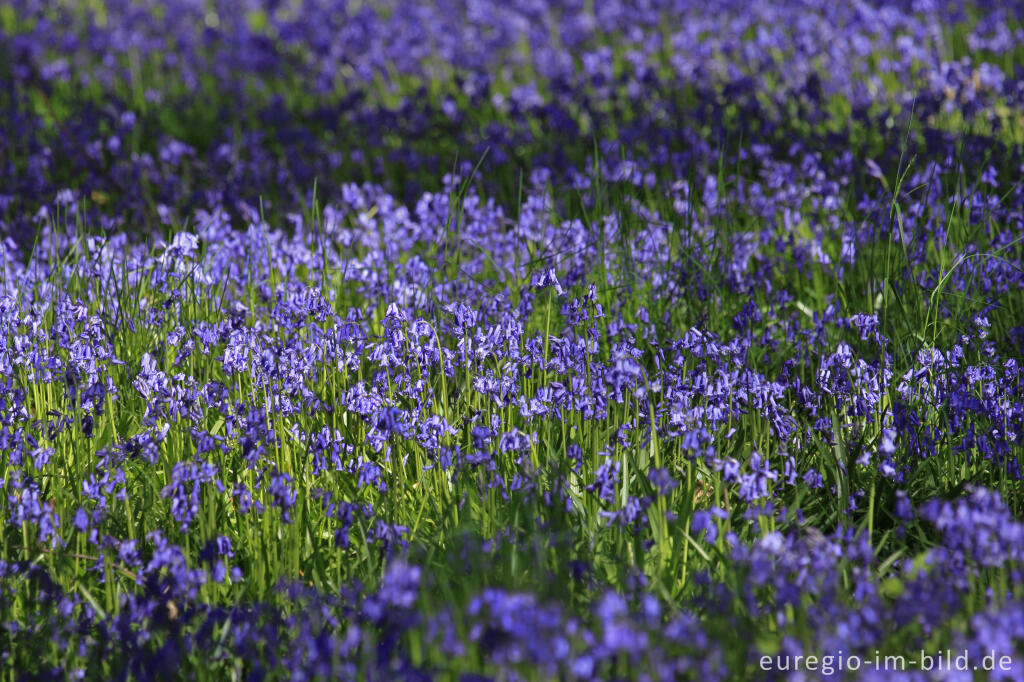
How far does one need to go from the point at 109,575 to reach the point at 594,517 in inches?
51.8

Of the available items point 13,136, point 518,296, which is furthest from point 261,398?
point 13,136

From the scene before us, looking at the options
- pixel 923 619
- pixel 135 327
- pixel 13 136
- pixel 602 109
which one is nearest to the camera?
pixel 923 619

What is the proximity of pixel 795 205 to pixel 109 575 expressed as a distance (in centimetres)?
351

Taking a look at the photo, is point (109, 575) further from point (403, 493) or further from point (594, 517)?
point (594, 517)

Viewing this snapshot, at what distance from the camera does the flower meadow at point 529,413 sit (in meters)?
2.04

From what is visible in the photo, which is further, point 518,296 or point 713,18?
point 713,18

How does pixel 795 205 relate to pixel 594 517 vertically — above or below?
above

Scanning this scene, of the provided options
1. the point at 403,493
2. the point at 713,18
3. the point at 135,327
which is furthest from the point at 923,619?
the point at 713,18

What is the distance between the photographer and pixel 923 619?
75.1 inches

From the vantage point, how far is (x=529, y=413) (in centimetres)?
283

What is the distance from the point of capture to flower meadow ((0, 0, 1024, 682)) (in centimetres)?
204

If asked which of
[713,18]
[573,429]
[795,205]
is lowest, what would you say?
[573,429]

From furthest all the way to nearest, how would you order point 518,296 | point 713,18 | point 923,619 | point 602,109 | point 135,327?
point 713,18 < point 602,109 < point 518,296 < point 135,327 < point 923,619

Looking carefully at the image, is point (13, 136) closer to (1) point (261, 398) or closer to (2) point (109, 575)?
(1) point (261, 398)
